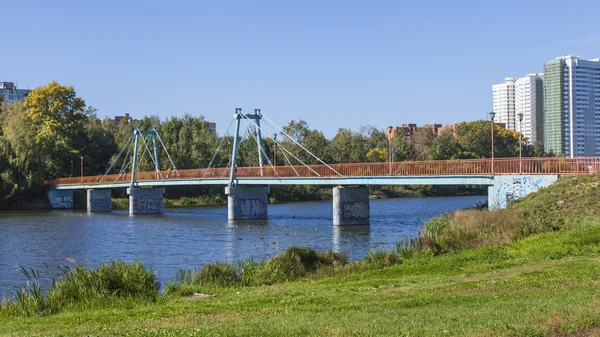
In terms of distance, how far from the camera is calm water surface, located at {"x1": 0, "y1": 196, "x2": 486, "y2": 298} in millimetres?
37438

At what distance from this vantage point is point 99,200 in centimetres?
10044

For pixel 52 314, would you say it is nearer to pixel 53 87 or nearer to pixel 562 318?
pixel 562 318

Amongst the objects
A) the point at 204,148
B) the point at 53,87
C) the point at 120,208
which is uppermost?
the point at 53,87

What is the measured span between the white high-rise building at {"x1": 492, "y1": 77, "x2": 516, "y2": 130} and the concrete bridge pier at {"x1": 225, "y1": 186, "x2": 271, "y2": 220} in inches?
4787

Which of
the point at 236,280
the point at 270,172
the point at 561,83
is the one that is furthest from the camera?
the point at 561,83

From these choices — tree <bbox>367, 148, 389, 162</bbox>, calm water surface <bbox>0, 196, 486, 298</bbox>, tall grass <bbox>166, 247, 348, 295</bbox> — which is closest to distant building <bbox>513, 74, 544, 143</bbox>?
tree <bbox>367, 148, 389, 162</bbox>

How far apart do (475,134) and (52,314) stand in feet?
394

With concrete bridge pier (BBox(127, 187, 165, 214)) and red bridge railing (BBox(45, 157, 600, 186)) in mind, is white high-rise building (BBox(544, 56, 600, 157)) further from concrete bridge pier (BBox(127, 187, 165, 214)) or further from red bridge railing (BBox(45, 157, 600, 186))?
red bridge railing (BBox(45, 157, 600, 186))

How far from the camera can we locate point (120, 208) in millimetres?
106625

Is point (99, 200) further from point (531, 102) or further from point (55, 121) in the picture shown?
point (531, 102)

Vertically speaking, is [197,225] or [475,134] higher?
[475,134]

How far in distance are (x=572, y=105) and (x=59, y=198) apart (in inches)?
4316

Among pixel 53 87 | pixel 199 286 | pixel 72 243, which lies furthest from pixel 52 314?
pixel 53 87

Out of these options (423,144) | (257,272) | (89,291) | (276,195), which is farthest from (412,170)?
(423,144)
